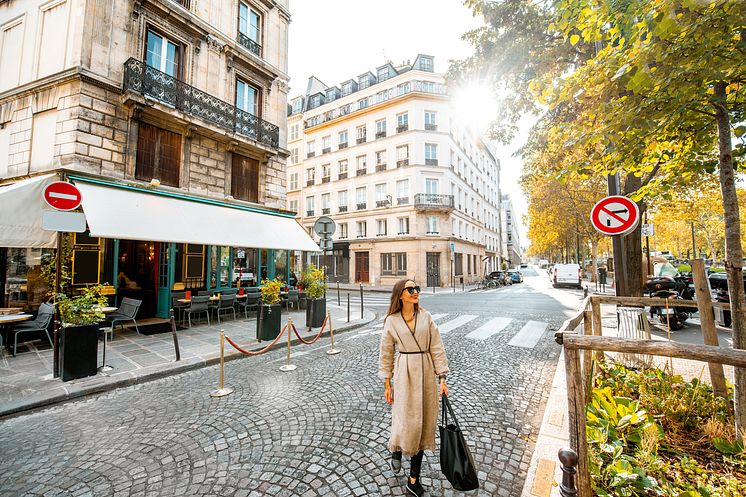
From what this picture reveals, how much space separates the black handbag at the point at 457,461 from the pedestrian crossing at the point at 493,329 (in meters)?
5.47

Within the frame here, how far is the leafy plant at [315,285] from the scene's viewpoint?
9180mm

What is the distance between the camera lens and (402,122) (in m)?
28.1

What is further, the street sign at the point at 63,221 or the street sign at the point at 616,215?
the street sign at the point at 616,215

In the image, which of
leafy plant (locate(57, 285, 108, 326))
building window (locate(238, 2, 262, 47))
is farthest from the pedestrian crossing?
building window (locate(238, 2, 262, 47))

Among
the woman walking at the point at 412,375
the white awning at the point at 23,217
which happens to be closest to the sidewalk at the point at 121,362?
the white awning at the point at 23,217

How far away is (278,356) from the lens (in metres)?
6.38

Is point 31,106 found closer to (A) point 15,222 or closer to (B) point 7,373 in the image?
(A) point 15,222

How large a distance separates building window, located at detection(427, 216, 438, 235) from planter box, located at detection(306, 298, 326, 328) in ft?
64.2

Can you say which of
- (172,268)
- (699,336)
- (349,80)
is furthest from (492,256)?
(172,268)

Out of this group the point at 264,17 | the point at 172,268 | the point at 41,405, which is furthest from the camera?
the point at 264,17

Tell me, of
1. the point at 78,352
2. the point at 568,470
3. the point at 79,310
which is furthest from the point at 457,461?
the point at 79,310

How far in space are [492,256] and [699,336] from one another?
39.4 meters

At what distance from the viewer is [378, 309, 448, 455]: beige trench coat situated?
2502 mm

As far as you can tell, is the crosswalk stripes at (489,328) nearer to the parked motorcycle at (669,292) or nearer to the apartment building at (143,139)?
the parked motorcycle at (669,292)
